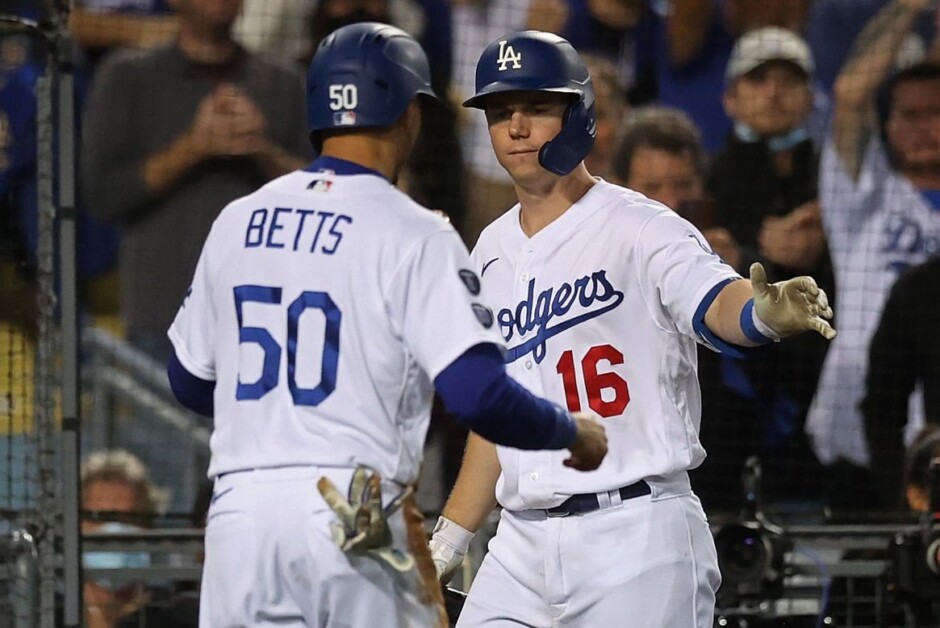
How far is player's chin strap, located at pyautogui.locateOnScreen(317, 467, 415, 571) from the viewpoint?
2.77 meters

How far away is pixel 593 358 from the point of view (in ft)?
11.7

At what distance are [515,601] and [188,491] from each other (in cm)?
327

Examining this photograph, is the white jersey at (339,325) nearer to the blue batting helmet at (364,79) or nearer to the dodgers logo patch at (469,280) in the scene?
the dodgers logo patch at (469,280)

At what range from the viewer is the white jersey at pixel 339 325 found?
2826 millimetres

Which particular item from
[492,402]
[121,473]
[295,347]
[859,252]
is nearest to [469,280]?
[492,402]

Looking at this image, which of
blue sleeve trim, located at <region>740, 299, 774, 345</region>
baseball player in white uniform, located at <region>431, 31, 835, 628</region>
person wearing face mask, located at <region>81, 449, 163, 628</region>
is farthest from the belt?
person wearing face mask, located at <region>81, 449, 163, 628</region>

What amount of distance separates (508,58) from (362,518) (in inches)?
54.1

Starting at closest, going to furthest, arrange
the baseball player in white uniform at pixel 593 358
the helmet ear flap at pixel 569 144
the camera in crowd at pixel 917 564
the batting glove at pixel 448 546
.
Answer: the baseball player in white uniform at pixel 593 358 < the helmet ear flap at pixel 569 144 < the batting glove at pixel 448 546 < the camera in crowd at pixel 917 564

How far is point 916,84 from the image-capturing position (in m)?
6.77

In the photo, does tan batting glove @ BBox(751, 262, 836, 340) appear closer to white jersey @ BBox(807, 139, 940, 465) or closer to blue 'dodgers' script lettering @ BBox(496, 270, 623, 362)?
blue 'dodgers' script lettering @ BBox(496, 270, 623, 362)

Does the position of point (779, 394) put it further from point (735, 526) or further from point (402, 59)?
point (402, 59)

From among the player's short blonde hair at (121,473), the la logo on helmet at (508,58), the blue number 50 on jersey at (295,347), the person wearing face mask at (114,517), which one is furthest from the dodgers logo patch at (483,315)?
the player's short blonde hair at (121,473)

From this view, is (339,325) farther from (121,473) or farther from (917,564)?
(121,473)

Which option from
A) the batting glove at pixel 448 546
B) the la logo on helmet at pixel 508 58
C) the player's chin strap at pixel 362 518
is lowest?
the batting glove at pixel 448 546
